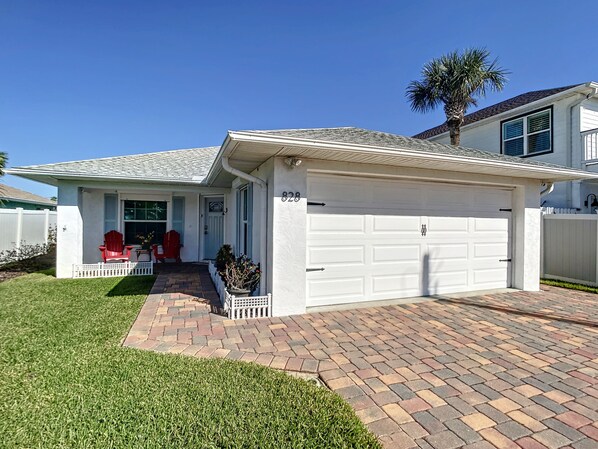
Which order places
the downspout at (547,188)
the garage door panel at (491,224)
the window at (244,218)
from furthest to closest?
the downspout at (547,188) < the garage door panel at (491,224) < the window at (244,218)

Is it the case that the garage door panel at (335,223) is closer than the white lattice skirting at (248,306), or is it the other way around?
the white lattice skirting at (248,306)

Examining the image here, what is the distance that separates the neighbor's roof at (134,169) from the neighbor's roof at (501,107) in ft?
40.7

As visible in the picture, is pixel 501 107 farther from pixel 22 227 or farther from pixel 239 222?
pixel 22 227

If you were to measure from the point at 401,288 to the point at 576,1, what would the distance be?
7902mm

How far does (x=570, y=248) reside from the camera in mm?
8406

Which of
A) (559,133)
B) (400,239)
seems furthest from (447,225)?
(559,133)

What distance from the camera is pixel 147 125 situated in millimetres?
15172

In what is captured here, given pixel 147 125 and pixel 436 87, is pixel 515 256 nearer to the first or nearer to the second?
pixel 436 87

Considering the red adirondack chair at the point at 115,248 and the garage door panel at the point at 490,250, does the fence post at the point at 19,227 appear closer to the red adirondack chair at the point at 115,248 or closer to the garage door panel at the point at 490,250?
the red adirondack chair at the point at 115,248

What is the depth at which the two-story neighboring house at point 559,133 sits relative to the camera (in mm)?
10719

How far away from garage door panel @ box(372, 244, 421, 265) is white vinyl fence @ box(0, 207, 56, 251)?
12.6 metres

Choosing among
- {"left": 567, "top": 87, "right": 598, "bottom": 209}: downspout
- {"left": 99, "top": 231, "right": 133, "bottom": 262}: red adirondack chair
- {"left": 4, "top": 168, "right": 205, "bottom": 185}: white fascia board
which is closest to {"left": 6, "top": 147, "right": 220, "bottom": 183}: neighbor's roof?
{"left": 4, "top": 168, "right": 205, "bottom": 185}: white fascia board

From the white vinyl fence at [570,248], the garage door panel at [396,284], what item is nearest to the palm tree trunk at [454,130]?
the white vinyl fence at [570,248]

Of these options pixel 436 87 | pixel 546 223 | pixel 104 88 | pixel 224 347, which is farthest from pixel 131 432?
pixel 436 87
